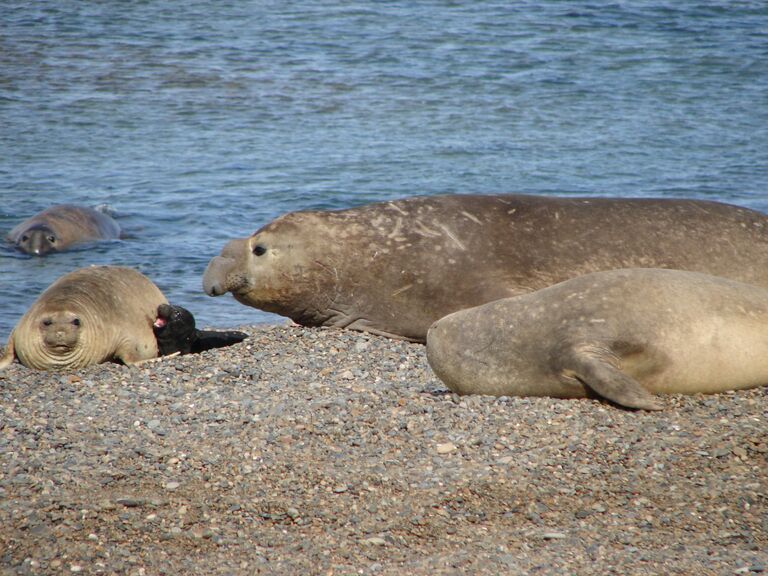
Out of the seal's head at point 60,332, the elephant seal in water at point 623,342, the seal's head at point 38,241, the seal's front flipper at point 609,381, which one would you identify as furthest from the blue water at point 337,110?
the seal's front flipper at point 609,381

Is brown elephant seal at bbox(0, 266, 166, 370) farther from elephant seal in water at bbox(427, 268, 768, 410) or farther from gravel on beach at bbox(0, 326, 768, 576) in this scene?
elephant seal in water at bbox(427, 268, 768, 410)

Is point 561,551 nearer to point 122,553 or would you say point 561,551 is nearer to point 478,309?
point 122,553

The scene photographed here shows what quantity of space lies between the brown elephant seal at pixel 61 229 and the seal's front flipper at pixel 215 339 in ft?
13.6

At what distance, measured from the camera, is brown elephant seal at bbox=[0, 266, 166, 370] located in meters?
7.46

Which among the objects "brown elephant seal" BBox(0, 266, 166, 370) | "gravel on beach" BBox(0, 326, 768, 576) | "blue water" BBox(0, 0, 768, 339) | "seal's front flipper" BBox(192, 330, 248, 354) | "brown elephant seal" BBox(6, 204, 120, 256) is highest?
"gravel on beach" BBox(0, 326, 768, 576)

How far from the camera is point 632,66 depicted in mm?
22078

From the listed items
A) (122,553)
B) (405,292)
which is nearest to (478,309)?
(405,292)

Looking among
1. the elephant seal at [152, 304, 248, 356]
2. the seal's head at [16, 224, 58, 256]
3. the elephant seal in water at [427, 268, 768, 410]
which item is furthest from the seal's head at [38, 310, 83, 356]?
the seal's head at [16, 224, 58, 256]

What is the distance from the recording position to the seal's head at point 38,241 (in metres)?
11.8

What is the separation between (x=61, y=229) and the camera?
12.2m

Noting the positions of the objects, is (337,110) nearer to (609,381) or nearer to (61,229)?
(61,229)

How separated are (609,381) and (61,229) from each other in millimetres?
8071

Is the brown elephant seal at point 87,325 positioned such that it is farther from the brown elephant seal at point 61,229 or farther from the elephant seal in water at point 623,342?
the brown elephant seal at point 61,229

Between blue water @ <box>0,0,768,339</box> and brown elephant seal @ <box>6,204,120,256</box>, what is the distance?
21 cm
